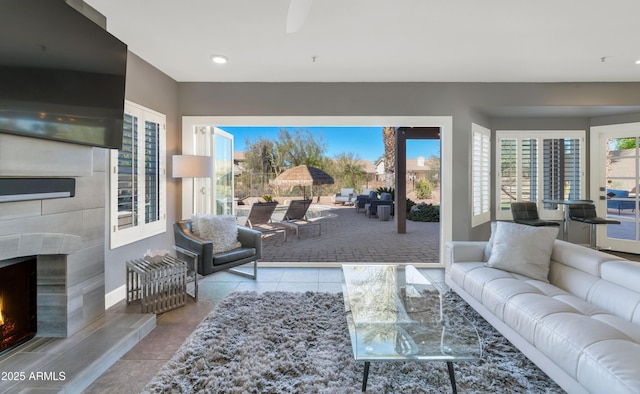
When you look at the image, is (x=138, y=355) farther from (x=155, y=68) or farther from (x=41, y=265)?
(x=155, y=68)

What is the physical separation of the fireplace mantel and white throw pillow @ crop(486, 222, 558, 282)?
348 centimetres

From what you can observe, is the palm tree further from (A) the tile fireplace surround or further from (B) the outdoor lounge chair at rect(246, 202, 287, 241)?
(A) the tile fireplace surround

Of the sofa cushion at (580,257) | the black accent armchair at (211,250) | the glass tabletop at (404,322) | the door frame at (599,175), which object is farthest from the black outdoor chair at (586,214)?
the black accent armchair at (211,250)

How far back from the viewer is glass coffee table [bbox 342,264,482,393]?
173 cm

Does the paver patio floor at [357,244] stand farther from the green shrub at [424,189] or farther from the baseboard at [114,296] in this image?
the green shrub at [424,189]

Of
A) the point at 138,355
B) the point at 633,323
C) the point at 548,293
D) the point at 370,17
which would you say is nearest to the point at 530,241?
the point at 548,293

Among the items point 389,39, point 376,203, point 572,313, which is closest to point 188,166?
point 389,39

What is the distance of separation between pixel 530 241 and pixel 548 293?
0.58 metres

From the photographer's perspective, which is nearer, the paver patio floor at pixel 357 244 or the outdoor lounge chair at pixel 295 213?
the paver patio floor at pixel 357 244

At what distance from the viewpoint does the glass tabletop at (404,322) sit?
175cm

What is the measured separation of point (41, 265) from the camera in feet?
7.36

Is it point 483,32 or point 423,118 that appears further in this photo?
point 423,118

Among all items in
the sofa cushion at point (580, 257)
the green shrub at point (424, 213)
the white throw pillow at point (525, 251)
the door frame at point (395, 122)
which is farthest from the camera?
the green shrub at point (424, 213)

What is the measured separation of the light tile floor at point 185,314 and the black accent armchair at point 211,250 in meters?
0.27
